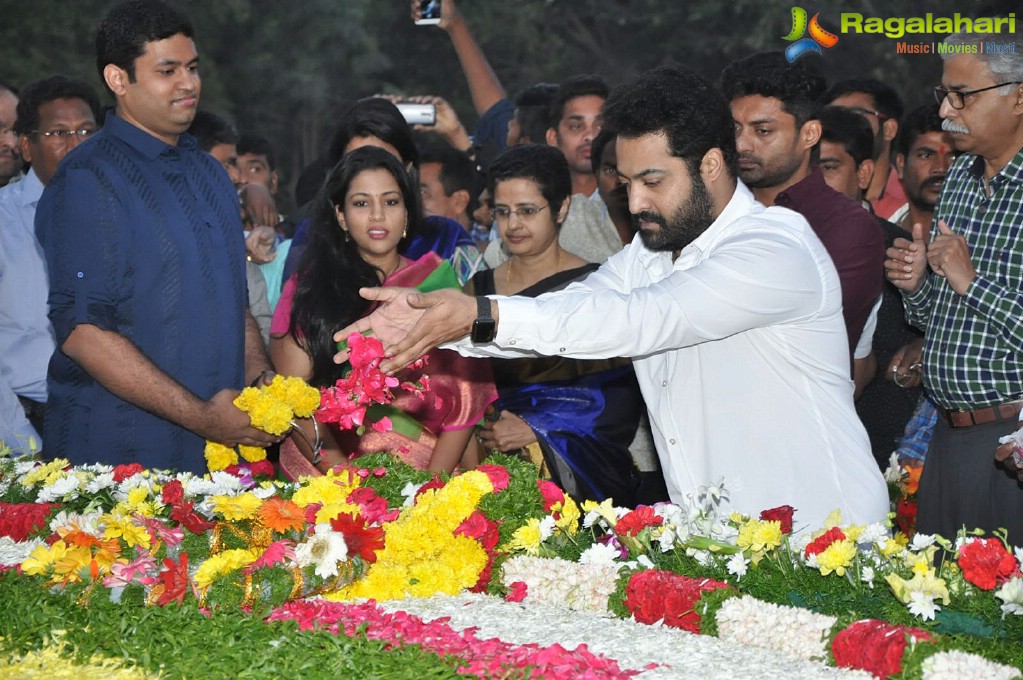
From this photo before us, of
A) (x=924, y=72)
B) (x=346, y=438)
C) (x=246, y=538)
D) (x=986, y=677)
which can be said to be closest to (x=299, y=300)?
(x=346, y=438)

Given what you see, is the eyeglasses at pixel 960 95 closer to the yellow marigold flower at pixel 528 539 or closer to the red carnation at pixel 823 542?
the red carnation at pixel 823 542

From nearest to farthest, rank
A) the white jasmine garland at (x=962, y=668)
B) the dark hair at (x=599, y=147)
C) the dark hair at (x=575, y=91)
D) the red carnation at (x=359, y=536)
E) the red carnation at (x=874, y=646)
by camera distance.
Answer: the white jasmine garland at (x=962, y=668) < the red carnation at (x=874, y=646) < the red carnation at (x=359, y=536) < the dark hair at (x=599, y=147) < the dark hair at (x=575, y=91)

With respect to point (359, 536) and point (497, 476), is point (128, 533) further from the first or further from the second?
point (497, 476)

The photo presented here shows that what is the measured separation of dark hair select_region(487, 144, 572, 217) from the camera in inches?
203

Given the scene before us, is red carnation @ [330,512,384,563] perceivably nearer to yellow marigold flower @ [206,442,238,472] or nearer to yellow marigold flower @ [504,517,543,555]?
yellow marigold flower @ [504,517,543,555]

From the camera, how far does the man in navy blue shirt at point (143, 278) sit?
12.7 ft

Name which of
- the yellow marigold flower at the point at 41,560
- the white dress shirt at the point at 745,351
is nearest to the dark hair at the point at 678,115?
the white dress shirt at the point at 745,351

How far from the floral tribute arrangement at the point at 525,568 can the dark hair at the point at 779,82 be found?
203 cm

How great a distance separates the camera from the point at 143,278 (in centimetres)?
396

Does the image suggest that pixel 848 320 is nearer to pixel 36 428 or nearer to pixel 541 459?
pixel 541 459

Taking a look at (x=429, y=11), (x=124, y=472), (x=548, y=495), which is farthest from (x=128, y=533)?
(x=429, y=11)

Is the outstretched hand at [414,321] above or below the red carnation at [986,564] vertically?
above

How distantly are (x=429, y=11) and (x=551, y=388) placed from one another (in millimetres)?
3779

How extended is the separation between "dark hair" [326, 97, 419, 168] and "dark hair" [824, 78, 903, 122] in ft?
8.90
